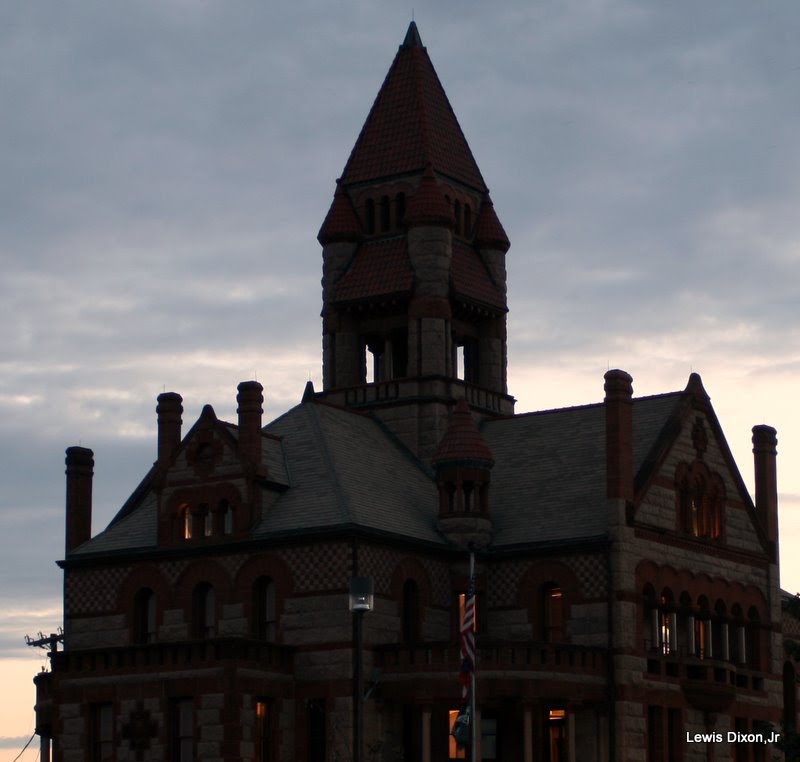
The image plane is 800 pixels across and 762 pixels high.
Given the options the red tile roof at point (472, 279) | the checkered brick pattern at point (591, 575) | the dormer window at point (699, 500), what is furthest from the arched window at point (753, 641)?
the red tile roof at point (472, 279)

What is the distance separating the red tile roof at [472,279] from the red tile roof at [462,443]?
30.1 feet

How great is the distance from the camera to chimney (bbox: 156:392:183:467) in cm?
7806

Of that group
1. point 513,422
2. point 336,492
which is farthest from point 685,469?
point 336,492

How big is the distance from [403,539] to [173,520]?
8352 mm

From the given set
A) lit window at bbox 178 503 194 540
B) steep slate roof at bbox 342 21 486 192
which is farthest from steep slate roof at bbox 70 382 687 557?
steep slate roof at bbox 342 21 486 192

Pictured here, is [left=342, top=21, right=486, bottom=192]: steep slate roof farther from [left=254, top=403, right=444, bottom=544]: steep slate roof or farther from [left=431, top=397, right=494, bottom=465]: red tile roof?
[left=431, top=397, right=494, bottom=465]: red tile roof

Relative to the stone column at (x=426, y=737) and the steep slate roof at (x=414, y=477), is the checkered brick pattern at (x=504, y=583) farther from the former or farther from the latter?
the stone column at (x=426, y=737)

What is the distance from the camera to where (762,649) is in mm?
82750

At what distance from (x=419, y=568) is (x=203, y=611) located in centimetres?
775

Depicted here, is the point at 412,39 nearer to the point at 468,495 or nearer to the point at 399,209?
the point at 399,209

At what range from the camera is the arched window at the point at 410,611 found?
75.4 m

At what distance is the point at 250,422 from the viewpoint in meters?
75.4

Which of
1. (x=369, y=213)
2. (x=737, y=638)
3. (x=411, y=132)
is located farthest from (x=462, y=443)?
(x=411, y=132)

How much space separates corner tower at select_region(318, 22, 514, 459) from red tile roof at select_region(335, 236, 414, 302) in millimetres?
41
